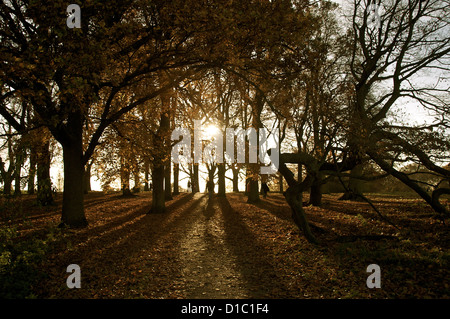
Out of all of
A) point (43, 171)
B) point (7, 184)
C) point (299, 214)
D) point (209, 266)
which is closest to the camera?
point (7, 184)

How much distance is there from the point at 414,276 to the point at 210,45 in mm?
8618

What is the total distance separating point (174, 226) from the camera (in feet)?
43.0

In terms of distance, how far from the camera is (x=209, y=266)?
7.52 metres

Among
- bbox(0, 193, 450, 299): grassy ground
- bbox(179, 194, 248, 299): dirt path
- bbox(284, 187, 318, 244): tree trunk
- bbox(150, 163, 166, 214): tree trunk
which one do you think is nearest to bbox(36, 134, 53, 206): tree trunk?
bbox(0, 193, 450, 299): grassy ground

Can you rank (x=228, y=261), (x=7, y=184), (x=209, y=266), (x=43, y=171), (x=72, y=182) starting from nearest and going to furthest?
(x=7, y=184) < (x=209, y=266) < (x=228, y=261) < (x=43, y=171) < (x=72, y=182)

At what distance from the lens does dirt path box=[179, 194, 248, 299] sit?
5.92 m

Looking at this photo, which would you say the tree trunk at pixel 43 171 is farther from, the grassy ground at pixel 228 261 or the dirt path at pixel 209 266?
the dirt path at pixel 209 266

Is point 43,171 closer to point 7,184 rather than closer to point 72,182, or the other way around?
point 7,184

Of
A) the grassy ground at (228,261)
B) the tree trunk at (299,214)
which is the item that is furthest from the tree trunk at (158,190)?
the tree trunk at (299,214)

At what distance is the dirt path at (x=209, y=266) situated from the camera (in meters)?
5.92

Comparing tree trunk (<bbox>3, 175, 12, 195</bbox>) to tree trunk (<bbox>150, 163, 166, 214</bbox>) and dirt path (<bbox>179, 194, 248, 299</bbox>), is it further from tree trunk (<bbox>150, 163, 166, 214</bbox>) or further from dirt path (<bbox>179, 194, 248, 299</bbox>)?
A: tree trunk (<bbox>150, 163, 166, 214</bbox>)

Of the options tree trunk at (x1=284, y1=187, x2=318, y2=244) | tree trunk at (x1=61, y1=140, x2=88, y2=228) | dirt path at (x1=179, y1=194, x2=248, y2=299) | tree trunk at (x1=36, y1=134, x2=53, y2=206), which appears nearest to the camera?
dirt path at (x1=179, y1=194, x2=248, y2=299)

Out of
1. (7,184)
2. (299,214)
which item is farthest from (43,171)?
(299,214)
